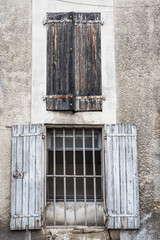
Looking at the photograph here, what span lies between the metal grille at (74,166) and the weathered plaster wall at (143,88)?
66 cm

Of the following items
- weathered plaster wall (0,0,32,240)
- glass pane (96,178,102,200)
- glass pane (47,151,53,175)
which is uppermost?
→ weathered plaster wall (0,0,32,240)

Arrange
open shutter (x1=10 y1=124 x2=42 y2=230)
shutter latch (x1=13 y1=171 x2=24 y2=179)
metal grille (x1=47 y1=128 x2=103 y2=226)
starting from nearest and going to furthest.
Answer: open shutter (x1=10 y1=124 x2=42 y2=230) → shutter latch (x1=13 y1=171 x2=24 y2=179) → metal grille (x1=47 y1=128 x2=103 y2=226)

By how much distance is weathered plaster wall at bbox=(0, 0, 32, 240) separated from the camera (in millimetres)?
5656

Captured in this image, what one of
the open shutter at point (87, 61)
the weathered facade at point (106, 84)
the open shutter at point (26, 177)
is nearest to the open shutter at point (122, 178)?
the weathered facade at point (106, 84)

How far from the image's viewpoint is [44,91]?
5.86m

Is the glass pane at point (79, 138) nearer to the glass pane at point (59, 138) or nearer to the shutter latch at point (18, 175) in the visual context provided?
the glass pane at point (59, 138)

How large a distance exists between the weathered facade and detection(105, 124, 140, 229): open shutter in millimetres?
148

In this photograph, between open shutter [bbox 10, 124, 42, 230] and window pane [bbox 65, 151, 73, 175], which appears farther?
window pane [bbox 65, 151, 73, 175]

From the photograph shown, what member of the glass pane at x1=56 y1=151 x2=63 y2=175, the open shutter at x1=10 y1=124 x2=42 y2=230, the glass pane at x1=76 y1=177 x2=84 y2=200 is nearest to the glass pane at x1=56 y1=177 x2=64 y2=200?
the glass pane at x1=56 y1=151 x2=63 y2=175

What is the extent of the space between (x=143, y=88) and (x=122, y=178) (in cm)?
155

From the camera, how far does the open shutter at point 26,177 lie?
17.9ft

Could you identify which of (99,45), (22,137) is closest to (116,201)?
(22,137)

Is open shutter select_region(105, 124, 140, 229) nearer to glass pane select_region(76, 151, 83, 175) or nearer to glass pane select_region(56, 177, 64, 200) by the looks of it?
glass pane select_region(76, 151, 83, 175)

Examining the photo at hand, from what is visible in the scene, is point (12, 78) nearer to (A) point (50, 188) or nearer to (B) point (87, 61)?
(B) point (87, 61)
